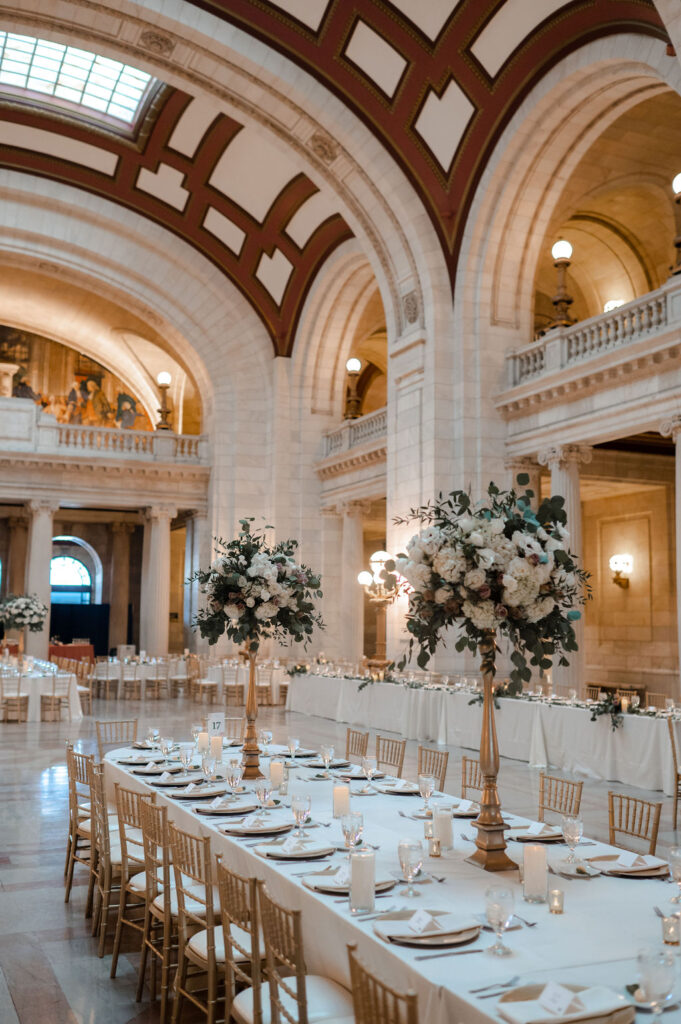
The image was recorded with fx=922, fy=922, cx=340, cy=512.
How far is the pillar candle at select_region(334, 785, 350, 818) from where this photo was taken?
14.4ft

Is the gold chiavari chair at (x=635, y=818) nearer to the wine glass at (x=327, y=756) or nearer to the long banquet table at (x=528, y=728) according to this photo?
the wine glass at (x=327, y=756)

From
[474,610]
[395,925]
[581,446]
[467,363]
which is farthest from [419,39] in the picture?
[395,925]

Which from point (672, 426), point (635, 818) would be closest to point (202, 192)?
point (672, 426)

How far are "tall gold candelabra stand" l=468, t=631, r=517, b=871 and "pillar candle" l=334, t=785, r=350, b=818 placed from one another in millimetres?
761

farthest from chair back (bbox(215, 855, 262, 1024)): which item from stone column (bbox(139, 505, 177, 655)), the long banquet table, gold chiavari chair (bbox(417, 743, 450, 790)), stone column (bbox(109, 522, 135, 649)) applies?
stone column (bbox(109, 522, 135, 649))

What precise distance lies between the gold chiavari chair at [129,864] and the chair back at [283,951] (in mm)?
1605

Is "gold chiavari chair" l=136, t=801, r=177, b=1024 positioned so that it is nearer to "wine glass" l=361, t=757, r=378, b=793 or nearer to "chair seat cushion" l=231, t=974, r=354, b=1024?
"chair seat cushion" l=231, t=974, r=354, b=1024

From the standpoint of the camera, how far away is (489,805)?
150 inches

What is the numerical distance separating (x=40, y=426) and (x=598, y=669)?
14.1 m

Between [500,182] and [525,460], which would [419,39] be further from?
[525,460]

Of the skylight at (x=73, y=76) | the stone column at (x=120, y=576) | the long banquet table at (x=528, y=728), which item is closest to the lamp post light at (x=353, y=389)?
the skylight at (x=73, y=76)

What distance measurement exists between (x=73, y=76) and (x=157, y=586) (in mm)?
11497

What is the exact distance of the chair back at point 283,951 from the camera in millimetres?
2750

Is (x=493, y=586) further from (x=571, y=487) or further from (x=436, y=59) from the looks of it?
(x=436, y=59)
